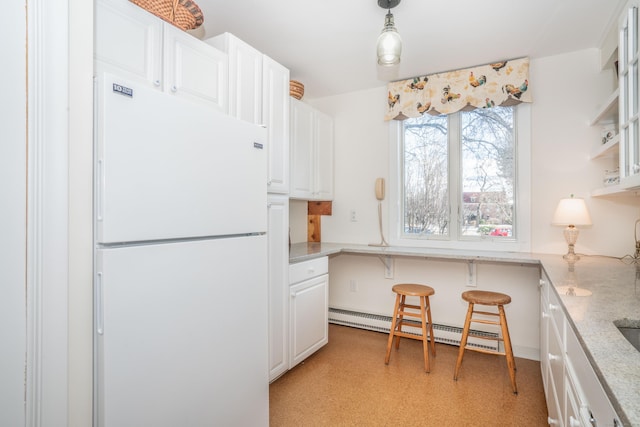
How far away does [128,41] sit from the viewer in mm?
1423

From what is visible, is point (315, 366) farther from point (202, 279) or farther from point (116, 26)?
point (116, 26)

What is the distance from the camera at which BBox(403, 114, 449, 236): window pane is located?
122 inches

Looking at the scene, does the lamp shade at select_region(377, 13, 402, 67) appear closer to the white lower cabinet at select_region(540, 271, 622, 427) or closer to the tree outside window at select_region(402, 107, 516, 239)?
the white lower cabinet at select_region(540, 271, 622, 427)

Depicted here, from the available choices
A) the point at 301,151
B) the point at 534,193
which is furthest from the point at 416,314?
the point at 301,151

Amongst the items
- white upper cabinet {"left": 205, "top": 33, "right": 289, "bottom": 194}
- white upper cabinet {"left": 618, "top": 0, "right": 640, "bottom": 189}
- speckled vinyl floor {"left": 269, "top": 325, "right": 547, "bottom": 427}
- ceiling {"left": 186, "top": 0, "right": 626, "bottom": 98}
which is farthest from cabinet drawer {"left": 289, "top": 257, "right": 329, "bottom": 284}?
white upper cabinet {"left": 618, "top": 0, "right": 640, "bottom": 189}

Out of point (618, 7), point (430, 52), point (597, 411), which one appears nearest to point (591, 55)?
point (618, 7)

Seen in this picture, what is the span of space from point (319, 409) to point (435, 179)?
2.15m

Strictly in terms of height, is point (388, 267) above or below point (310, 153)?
below

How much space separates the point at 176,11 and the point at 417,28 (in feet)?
4.96

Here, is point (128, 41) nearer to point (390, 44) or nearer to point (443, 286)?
point (390, 44)

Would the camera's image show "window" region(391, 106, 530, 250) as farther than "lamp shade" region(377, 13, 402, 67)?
Yes

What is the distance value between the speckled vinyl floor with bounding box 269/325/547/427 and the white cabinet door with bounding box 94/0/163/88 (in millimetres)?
1903

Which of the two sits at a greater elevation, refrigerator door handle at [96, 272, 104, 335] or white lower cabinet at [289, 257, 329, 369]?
refrigerator door handle at [96, 272, 104, 335]

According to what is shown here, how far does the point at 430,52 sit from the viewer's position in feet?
8.57
